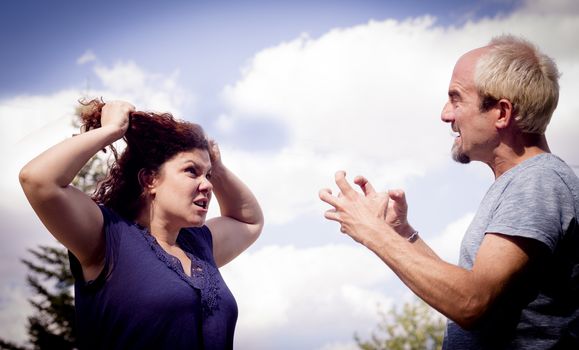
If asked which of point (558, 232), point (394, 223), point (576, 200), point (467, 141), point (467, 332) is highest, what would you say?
Answer: point (467, 141)

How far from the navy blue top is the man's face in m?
1.53

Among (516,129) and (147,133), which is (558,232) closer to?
(516,129)

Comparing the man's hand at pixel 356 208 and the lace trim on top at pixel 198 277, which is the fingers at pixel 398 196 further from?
the lace trim on top at pixel 198 277

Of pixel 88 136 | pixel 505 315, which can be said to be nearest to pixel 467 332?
pixel 505 315

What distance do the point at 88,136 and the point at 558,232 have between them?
2.15m

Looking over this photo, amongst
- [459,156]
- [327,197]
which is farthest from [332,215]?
[459,156]

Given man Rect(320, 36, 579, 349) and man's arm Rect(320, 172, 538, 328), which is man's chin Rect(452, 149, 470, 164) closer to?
man Rect(320, 36, 579, 349)

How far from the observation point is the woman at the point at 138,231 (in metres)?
2.58

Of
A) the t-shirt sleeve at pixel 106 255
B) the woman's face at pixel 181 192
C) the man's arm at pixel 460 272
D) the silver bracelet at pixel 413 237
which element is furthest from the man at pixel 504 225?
the t-shirt sleeve at pixel 106 255

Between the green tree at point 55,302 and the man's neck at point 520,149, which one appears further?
the green tree at point 55,302

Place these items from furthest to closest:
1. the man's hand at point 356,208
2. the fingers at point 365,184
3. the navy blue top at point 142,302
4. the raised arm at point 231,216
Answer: the raised arm at point 231,216 < the navy blue top at point 142,302 < the fingers at point 365,184 < the man's hand at point 356,208

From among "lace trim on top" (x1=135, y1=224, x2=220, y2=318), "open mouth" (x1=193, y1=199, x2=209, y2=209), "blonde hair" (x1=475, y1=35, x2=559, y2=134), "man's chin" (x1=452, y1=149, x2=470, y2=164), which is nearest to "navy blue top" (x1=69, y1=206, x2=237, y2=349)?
"lace trim on top" (x1=135, y1=224, x2=220, y2=318)

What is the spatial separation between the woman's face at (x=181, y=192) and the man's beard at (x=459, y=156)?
1392 millimetres

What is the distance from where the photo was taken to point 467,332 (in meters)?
2.32
